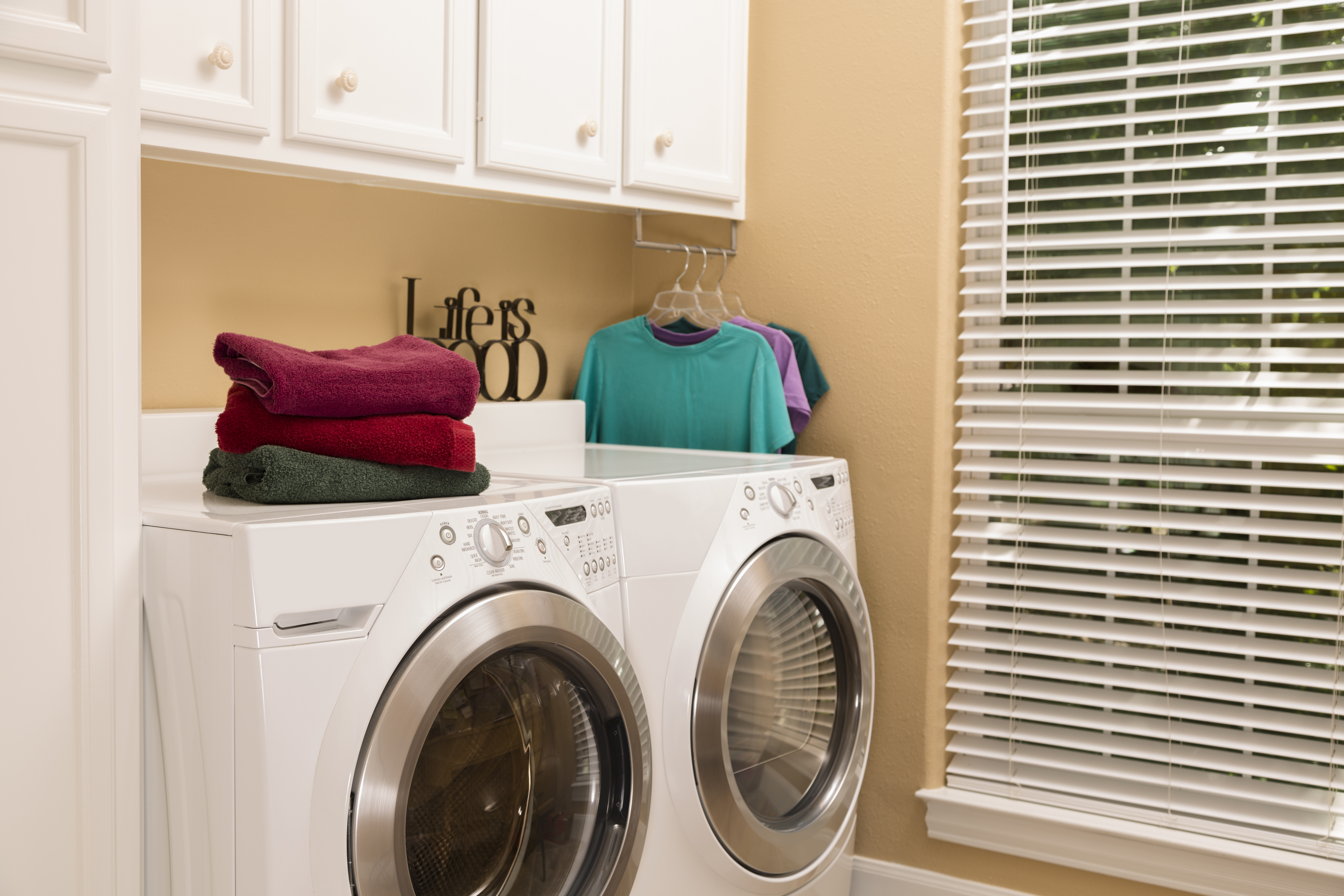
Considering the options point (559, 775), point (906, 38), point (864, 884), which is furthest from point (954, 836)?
point (906, 38)

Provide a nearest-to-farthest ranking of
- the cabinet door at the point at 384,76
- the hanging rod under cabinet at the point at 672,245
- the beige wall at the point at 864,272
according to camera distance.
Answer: the cabinet door at the point at 384,76 < the beige wall at the point at 864,272 < the hanging rod under cabinet at the point at 672,245

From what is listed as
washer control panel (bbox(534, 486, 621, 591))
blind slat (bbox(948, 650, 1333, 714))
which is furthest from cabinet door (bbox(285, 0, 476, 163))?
blind slat (bbox(948, 650, 1333, 714))

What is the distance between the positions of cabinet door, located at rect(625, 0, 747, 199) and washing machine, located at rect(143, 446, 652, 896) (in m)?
0.95

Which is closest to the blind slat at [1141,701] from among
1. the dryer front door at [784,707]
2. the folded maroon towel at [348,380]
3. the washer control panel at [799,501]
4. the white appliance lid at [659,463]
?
the dryer front door at [784,707]

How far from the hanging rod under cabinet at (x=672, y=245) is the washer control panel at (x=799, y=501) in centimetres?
61

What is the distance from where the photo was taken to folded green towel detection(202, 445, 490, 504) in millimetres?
1217

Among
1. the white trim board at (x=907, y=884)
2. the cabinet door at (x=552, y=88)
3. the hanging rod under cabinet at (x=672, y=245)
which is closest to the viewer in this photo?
the cabinet door at (x=552, y=88)

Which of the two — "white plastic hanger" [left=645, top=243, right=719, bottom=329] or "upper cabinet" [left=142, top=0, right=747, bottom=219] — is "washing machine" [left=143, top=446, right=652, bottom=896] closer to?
"upper cabinet" [left=142, top=0, right=747, bottom=219]

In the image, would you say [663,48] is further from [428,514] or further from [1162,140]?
[428,514]

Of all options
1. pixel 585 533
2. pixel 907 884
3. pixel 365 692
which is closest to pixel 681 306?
pixel 585 533

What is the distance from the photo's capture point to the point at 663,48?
209 cm

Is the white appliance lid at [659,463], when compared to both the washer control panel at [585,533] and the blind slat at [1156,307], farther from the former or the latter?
the blind slat at [1156,307]

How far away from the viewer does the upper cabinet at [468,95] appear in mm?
1420

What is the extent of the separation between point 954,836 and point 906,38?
159cm
